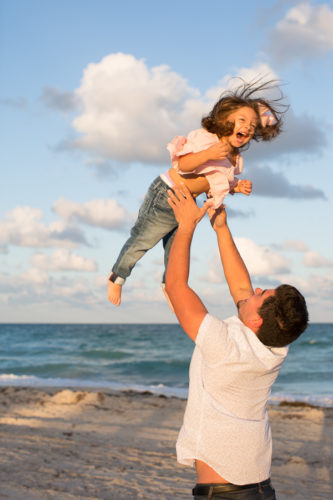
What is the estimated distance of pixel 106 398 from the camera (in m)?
12.6

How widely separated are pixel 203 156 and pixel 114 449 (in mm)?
5606

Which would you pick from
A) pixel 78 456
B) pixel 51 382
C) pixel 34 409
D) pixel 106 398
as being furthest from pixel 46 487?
pixel 51 382

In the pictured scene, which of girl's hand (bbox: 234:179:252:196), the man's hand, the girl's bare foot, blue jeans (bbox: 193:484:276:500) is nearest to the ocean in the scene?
the girl's bare foot

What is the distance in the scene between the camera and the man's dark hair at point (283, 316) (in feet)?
8.75

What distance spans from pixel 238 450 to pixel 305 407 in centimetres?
1085

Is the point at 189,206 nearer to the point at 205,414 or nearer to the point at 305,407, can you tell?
the point at 205,414

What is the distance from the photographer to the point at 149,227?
149 inches

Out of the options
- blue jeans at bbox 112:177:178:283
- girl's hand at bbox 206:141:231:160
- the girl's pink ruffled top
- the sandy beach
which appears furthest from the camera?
the sandy beach

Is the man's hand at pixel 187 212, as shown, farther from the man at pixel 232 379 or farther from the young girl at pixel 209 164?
the young girl at pixel 209 164

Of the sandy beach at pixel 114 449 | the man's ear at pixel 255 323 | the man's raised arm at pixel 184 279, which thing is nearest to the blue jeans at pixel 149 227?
the man's raised arm at pixel 184 279

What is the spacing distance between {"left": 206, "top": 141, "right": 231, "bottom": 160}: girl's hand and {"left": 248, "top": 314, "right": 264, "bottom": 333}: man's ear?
1124mm

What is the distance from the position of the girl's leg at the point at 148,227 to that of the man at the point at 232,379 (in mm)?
818

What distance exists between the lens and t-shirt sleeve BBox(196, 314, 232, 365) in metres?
2.58

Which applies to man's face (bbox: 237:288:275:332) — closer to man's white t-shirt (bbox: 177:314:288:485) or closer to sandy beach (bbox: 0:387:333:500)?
man's white t-shirt (bbox: 177:314:288:485)
